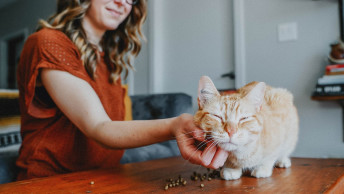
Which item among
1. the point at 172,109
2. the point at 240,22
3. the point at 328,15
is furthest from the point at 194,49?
the point at 328,15

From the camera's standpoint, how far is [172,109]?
2.14m

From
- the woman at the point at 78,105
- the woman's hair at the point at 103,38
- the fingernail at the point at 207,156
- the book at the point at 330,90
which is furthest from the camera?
the book at the point at 330,90

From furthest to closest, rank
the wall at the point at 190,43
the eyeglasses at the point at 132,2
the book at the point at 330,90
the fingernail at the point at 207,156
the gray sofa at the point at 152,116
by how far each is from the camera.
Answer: the wall at the point at 190,43
the book at the point at 330,90
the gray sofa at the point at 152,116
the eyeglasses at the point at 132,2
the fingernail at the point at 207,156

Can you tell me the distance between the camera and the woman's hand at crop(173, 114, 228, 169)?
0.65m

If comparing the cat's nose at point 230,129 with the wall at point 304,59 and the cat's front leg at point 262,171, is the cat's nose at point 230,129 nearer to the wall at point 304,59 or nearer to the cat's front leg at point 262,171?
the cat's front leg at point 262,171

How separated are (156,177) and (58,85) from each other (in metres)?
0.45

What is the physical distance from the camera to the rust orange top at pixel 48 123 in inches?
38.2

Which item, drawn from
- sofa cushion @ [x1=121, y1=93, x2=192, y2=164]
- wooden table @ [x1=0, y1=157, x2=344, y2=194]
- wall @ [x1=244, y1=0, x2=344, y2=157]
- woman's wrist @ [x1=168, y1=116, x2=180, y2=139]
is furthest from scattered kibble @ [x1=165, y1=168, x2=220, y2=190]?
wall @ [x1=244, y1=0, x2=344, y2=157]

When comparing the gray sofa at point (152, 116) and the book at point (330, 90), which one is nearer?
the gray sofa at point (152, 116)

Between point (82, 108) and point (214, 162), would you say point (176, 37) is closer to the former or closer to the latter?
point (82, 108)

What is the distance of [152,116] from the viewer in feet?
7.25

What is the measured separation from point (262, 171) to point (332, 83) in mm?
1441

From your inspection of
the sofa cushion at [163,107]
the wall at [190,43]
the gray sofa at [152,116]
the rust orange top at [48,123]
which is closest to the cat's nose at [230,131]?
the rust orange top at [48,123]

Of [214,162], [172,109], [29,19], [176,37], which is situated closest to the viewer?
[214,162]
